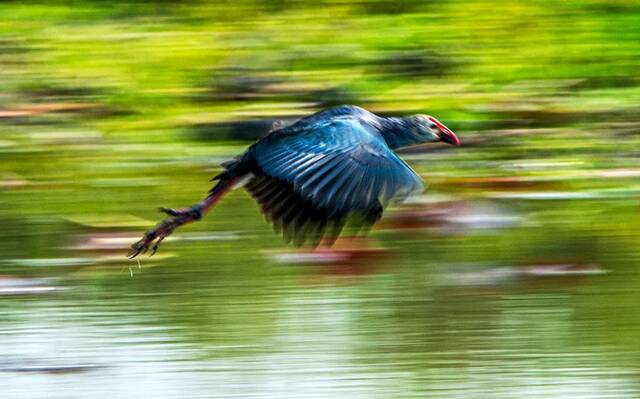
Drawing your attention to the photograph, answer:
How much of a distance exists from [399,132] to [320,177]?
73cm

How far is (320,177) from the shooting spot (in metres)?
4.32

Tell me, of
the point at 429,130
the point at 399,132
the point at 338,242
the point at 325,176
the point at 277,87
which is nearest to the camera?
the point at 325,176

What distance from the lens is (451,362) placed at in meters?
4.55

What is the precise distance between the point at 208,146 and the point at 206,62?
0.82m

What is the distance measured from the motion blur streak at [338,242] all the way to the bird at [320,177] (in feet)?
1.07

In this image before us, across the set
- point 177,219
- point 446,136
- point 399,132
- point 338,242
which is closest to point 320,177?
point 177,219

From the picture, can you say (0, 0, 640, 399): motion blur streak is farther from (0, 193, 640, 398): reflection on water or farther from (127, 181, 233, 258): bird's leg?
(127, 181, 233, 258): bird's leg

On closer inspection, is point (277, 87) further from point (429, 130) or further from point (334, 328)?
point (334, 328)

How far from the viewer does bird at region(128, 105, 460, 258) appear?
426cm

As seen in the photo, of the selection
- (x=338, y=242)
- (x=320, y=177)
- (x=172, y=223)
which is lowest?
(x=338, y=242)

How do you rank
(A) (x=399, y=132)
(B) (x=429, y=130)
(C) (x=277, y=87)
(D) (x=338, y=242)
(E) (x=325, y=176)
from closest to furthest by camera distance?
(E) (x=325, y=176), (A) (x=399, y=132), (B) (x=429, y=130), (D) (x=338, y=242), (C) (x=277, y=87)

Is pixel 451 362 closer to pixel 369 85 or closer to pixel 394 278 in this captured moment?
pixel 394 278

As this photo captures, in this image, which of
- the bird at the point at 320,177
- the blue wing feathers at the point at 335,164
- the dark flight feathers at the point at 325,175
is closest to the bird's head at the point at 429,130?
the bird at the point at 320,177

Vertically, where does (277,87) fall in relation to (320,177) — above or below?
below
